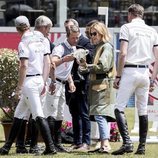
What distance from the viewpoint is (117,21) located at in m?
21.7

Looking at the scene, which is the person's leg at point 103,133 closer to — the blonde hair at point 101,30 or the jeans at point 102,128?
the jeans at point 102,128

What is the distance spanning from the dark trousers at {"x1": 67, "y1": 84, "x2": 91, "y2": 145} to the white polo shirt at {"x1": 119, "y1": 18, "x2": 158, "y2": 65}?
131 centimetres

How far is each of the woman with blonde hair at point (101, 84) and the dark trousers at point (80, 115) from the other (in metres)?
0.54

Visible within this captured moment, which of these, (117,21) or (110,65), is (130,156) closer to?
(110,65)

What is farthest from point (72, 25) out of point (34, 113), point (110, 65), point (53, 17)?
point (53, 17)

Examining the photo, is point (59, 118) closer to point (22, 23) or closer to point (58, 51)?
point (58, 51)

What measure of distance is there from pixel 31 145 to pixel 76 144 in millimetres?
931

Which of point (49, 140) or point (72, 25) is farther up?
point (72, 25)

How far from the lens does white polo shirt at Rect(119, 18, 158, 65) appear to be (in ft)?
30.7

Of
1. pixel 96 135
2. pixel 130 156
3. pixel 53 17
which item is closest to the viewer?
pixel 130 156

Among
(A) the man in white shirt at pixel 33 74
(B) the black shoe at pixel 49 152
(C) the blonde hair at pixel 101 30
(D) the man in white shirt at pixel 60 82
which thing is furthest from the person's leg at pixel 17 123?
(C) the blonde hair at pixel 101 30

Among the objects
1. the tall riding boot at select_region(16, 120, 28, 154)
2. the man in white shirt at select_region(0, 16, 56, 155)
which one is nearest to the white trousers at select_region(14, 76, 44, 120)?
the man in white shirt at select_region(0, 16, 56, 155)

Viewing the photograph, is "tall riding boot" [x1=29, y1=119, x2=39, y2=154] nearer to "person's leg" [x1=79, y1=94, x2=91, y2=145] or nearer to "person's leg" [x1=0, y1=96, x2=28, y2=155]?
"person's leg" [x1=0, y1=96, x2=28, y2=155]

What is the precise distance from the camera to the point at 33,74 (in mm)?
9188
